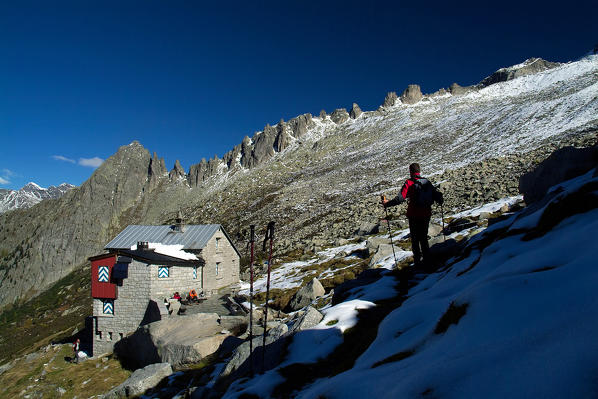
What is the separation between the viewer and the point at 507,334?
267cm

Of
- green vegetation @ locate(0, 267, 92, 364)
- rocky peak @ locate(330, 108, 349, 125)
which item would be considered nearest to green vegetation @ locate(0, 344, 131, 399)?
green vegetation @ locate(0, 267, 92, 364)

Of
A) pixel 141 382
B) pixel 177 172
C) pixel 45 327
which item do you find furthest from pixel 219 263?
pixel 177 172

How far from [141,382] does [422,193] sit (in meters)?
11.3

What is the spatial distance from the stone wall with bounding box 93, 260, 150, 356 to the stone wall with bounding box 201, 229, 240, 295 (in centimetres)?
643

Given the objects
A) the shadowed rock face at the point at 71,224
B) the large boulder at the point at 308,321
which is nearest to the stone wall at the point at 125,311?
the large boulder at the point at 308,321

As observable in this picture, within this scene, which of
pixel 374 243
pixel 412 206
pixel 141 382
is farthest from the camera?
pixel 374 243

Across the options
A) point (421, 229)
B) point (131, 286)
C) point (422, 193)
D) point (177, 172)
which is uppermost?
point (177, 172)

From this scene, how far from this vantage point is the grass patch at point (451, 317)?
139 inches

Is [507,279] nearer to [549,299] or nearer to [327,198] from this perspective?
[549,299]

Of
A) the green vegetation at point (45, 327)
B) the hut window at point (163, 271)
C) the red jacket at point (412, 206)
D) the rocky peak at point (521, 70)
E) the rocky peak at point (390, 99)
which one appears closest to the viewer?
the red jacket at point (412, 206)

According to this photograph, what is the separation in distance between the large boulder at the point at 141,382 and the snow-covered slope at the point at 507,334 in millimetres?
7986

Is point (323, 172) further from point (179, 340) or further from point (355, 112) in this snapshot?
point (355, 112)

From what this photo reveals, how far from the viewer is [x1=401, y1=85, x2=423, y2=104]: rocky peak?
165 meters

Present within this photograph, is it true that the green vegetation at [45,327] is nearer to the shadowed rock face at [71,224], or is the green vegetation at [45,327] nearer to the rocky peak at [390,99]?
the shadowed rock face at [71,224]
